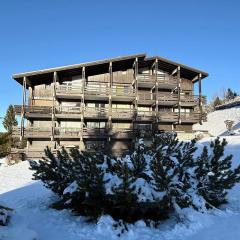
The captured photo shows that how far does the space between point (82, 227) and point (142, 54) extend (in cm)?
2934

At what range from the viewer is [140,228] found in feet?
32.4

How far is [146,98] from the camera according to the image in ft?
130

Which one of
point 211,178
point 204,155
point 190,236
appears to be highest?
point 204,155

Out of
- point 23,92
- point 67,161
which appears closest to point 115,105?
point 23,92

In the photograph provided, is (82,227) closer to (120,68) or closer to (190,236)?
(190,236)

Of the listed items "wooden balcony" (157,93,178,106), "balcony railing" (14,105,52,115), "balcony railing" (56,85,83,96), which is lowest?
"balcony railing" (14,105,52,115)

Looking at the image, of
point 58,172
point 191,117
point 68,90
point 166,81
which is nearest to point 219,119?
point 191,117

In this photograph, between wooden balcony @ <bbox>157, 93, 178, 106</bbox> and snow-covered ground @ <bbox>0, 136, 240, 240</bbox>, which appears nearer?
snow-covered ground @ <bbox>0, 136, 240, 240</bbox>

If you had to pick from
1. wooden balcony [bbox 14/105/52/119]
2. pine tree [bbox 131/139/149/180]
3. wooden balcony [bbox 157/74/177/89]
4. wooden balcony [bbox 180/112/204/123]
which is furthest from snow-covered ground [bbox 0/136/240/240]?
wooden balcony [bbox 157/74/177/89]

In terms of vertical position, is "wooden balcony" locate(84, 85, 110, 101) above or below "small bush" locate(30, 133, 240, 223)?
above

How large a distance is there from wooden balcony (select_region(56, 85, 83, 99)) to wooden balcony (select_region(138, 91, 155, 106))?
6850 mm

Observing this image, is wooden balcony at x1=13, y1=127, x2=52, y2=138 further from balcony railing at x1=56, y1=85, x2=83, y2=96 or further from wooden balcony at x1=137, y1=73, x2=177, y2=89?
wooden balcony at x1=137, y1=73, x2=177, y2=89

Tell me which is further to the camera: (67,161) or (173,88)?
(173,88)

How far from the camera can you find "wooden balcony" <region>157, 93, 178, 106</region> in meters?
38.7
